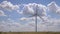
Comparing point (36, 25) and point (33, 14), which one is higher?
point (33, 14)

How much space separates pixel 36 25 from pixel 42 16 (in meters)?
0.12

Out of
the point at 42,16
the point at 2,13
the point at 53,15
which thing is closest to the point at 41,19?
the point at 42,16

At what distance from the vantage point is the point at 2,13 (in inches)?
46.9

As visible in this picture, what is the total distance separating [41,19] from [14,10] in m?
0.32

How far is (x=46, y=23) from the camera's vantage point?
1.18 m

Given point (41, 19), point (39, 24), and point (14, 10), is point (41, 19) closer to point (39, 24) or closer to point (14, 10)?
point (39, 24)

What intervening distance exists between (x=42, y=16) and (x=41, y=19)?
0.12 ft

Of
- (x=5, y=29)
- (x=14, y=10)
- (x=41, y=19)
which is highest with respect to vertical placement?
(x=14, y=10)

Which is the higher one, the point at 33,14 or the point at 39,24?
the point at 33,14

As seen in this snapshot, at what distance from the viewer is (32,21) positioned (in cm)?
119

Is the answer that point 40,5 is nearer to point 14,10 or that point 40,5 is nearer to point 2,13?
point 14,10

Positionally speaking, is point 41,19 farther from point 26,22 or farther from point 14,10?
point 14,10

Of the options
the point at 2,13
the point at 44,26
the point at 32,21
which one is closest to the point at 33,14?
the point at 32,21

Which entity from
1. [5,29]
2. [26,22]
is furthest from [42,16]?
[5,29]
